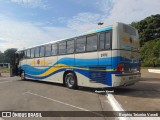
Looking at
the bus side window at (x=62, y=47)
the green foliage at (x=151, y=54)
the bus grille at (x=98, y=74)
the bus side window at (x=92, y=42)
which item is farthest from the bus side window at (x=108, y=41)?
the green foliage at (x=151, y=54)

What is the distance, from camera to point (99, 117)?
7074mm

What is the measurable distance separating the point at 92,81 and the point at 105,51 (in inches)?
76.3

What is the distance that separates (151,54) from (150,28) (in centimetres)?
1018

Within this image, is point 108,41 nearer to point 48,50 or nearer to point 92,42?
point 92,42

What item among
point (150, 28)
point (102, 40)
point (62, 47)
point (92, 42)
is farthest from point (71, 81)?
point (150, 28)

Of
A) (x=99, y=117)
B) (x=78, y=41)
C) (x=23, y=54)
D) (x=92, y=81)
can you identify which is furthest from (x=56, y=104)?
(x=23, y=54)

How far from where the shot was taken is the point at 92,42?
12508mm

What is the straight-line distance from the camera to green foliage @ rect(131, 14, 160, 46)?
53875mm

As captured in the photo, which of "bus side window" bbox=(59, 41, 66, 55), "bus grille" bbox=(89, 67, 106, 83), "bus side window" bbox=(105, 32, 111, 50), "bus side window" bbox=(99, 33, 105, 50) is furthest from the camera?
"bus side window" bbox=(59, 41, 66, 55)

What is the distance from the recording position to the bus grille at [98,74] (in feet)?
37.9

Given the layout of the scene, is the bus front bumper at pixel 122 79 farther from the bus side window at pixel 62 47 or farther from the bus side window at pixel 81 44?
the bus side window at pixel 62 47

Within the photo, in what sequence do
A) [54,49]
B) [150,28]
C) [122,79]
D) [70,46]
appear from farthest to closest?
[150,28]
[54,49]
[70,46]
[122,79]

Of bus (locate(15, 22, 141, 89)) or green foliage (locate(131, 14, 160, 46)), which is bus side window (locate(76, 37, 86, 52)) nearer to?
bus (locate(15, 22, 141, 89))

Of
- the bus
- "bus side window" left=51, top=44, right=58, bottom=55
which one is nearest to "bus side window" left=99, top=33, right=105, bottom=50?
the bus
